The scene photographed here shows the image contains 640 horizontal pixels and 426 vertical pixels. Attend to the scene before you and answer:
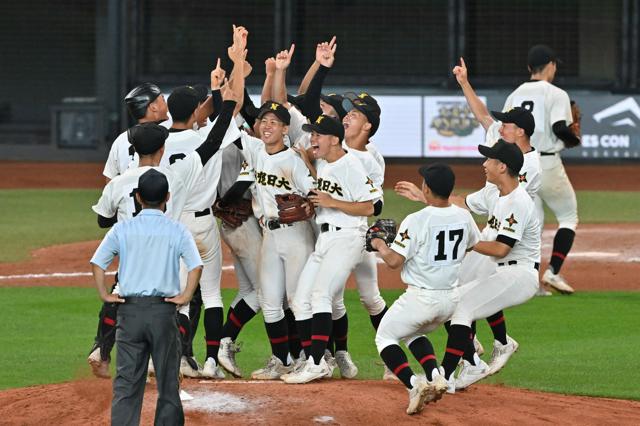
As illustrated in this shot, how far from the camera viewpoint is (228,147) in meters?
7.78

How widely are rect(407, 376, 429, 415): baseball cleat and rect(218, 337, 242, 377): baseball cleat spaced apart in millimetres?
1649

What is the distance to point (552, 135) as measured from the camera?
1082 centimetres

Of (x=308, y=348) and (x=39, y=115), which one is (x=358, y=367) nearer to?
(x=308, y=348)

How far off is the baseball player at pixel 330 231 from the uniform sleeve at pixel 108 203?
3.94 ft

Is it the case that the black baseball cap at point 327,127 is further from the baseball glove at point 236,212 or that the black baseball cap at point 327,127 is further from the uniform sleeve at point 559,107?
the uniform sleeve at point 559,107

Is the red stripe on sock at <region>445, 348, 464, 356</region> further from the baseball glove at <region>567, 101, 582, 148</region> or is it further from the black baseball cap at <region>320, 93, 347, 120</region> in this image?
the baseball glove at <region>567, 101, 582, 148</region>

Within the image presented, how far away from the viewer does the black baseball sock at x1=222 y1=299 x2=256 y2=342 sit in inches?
309

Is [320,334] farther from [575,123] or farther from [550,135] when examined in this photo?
[575,123]

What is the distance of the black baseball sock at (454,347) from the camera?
6.89m

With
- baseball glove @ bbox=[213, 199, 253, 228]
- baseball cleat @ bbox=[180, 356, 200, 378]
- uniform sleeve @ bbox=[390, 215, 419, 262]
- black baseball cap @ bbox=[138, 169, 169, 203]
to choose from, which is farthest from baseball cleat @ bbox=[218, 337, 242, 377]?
black baseball cap @ bbox=[138, 169, 169, 203]

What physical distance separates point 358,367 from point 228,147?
68.4 inches

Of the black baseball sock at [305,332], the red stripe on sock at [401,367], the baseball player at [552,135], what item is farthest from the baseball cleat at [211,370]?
the baseball player at [552,135]

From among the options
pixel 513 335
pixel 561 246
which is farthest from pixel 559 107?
pixel 513 335

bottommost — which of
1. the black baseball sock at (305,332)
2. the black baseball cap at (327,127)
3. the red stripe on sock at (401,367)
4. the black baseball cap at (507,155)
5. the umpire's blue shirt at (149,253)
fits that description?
the red stripe on sock at (401,367)
